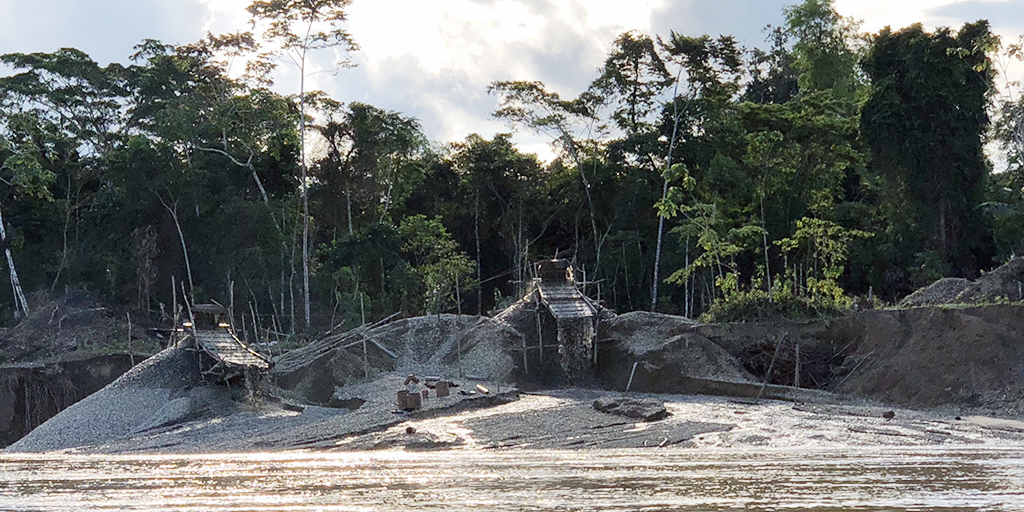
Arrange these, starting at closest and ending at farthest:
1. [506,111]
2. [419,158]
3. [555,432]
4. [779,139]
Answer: [555,432]
[779,139]
[506,111]
[419,158]

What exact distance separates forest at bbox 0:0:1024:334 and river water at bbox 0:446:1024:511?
18.8 m

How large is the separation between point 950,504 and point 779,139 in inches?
1120

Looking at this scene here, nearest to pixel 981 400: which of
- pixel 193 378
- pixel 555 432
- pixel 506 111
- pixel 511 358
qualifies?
pixel 555 432

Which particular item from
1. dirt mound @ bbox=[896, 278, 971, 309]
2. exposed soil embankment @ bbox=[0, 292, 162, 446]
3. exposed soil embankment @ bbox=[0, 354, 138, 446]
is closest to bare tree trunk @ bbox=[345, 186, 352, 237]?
exposed soil embankment @ bbox=[0, 292, 162, 446]

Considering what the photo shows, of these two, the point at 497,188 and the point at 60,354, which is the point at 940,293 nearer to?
the point at 497,188

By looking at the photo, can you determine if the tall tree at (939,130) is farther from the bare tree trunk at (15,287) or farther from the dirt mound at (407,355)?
the bare tree trunk at (15,287)

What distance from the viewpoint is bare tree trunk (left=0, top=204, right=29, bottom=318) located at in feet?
127

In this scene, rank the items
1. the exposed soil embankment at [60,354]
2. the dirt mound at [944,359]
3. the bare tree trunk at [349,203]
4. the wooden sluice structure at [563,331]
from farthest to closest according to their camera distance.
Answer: the bare tree trunk at [349,203]
the exposed soil embankment at [60,354]
the wooden sluice structure at [563,331]
the dirt mound at [944,359]

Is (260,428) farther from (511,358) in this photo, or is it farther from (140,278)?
(140,278)

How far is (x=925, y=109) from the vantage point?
34.8 m

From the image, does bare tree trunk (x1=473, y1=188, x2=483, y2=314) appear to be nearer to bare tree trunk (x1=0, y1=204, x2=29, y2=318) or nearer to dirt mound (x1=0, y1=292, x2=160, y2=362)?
dirt mound (x1=0, y1=292, x2=160, y2=362)

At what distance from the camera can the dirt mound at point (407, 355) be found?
95.1 ft

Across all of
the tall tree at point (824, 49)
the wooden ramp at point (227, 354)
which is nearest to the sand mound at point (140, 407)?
the wooden ramp at point (227, 354)

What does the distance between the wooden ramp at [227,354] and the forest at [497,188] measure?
10293 mm
